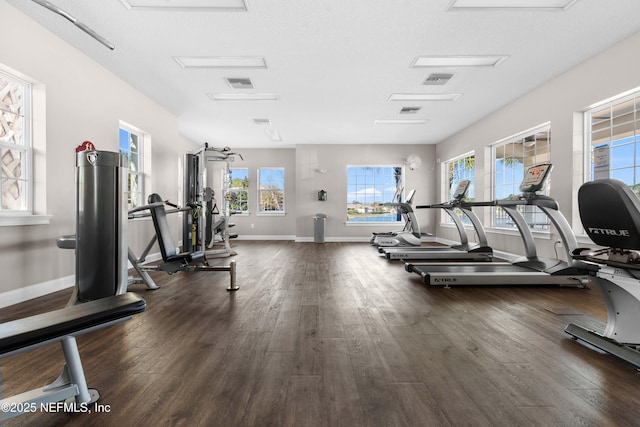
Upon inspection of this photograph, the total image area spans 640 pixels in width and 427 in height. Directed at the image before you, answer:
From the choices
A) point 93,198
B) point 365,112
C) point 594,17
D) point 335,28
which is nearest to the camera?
point 93,198

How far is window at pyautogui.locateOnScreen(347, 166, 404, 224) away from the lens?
944 cm

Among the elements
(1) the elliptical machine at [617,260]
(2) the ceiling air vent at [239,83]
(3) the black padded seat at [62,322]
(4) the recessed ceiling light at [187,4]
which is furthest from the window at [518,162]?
(3) the black padded seat at [62,322]

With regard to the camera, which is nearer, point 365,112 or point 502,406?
point 502,406

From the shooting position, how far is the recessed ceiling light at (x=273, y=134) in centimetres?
771

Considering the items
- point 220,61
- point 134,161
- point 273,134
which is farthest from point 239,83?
point 273,134

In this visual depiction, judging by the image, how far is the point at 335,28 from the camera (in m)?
3.44

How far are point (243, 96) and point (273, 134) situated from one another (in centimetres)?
267

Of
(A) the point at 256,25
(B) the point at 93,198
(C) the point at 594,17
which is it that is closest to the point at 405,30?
(A) the point at 256,25

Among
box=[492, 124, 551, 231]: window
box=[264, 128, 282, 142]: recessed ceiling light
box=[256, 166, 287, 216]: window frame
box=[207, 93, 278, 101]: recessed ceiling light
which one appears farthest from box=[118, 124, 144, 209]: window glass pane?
box=[492, 124, 551, 231]: window

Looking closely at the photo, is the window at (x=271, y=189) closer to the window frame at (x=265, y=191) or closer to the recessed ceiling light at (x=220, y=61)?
the window frame at (x=265, y=191)

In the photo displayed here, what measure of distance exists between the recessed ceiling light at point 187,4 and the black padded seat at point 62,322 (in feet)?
8.95

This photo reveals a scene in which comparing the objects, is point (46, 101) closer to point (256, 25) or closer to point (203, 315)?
point (256, 25)

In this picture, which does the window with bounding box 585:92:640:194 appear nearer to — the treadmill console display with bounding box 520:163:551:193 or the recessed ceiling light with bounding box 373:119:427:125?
the treadmill console display with bounding box 520:163:551:193

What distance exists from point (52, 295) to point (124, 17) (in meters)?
2.85
